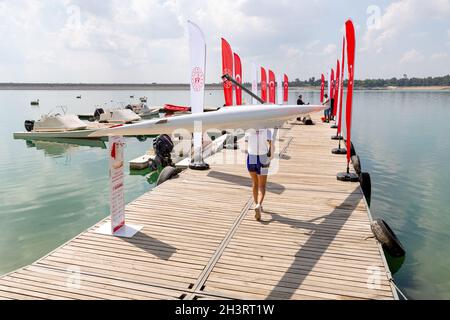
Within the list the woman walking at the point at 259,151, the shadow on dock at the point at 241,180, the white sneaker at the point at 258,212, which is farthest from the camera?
the shadow on dock at the point at 241,180

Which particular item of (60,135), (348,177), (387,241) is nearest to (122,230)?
(387,241)

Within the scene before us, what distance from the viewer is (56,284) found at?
17.4 ft

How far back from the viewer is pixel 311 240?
6.88m

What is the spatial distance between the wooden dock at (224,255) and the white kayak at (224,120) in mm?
2245

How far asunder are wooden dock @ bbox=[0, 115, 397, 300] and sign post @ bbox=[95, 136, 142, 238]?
225mm

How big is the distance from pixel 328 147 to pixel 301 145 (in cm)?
146

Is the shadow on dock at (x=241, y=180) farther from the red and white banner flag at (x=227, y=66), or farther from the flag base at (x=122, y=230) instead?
the flag base at (x=122, y=230)

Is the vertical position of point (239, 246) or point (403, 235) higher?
point (239, 246)

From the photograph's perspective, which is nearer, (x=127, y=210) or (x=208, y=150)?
(x=127, y=210)

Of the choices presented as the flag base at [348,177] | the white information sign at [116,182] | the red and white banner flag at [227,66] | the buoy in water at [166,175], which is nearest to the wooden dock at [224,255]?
the white information sign at [116,182]

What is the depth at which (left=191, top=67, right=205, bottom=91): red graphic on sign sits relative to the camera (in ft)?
39.4

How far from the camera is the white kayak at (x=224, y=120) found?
6.11 meters
